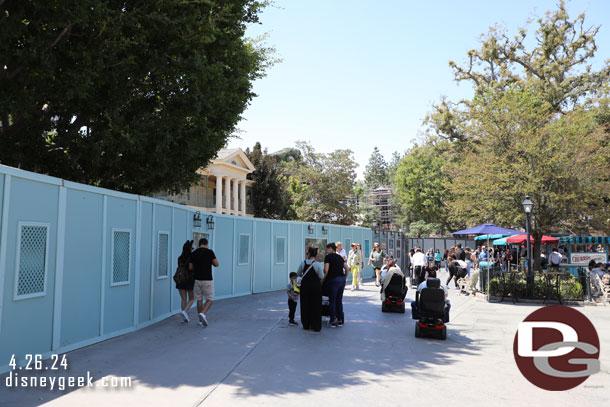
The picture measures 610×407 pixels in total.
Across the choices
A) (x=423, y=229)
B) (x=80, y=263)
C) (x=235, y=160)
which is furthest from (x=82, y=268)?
(x=423, y=229)

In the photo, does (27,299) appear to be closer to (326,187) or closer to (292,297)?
(292,297)

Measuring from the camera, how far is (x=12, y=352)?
6.69 metres

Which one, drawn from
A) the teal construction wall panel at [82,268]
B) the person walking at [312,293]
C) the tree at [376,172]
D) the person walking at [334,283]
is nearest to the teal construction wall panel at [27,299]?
the teal construction wall panel at [82,268]

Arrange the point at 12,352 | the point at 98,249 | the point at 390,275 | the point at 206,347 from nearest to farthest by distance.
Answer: the point at 12,352, the point at 206,347, the point at 98,249, the point at 390,275

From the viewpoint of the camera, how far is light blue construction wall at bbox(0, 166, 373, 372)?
6.76 meters

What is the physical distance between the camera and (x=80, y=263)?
8.30 m

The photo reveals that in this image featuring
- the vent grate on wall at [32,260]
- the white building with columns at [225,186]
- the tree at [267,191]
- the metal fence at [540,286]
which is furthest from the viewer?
the tree at [267,191]

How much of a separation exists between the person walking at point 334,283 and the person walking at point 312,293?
54 centimetres

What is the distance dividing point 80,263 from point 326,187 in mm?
39942

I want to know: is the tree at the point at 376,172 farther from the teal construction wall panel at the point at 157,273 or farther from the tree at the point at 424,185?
the teal construction wall panel at the point at 157,273

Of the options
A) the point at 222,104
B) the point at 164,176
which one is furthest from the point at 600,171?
the point at 164,176

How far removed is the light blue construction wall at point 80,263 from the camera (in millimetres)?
6762

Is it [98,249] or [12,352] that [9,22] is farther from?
[12,352]

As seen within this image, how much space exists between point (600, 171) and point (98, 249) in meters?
18.2
